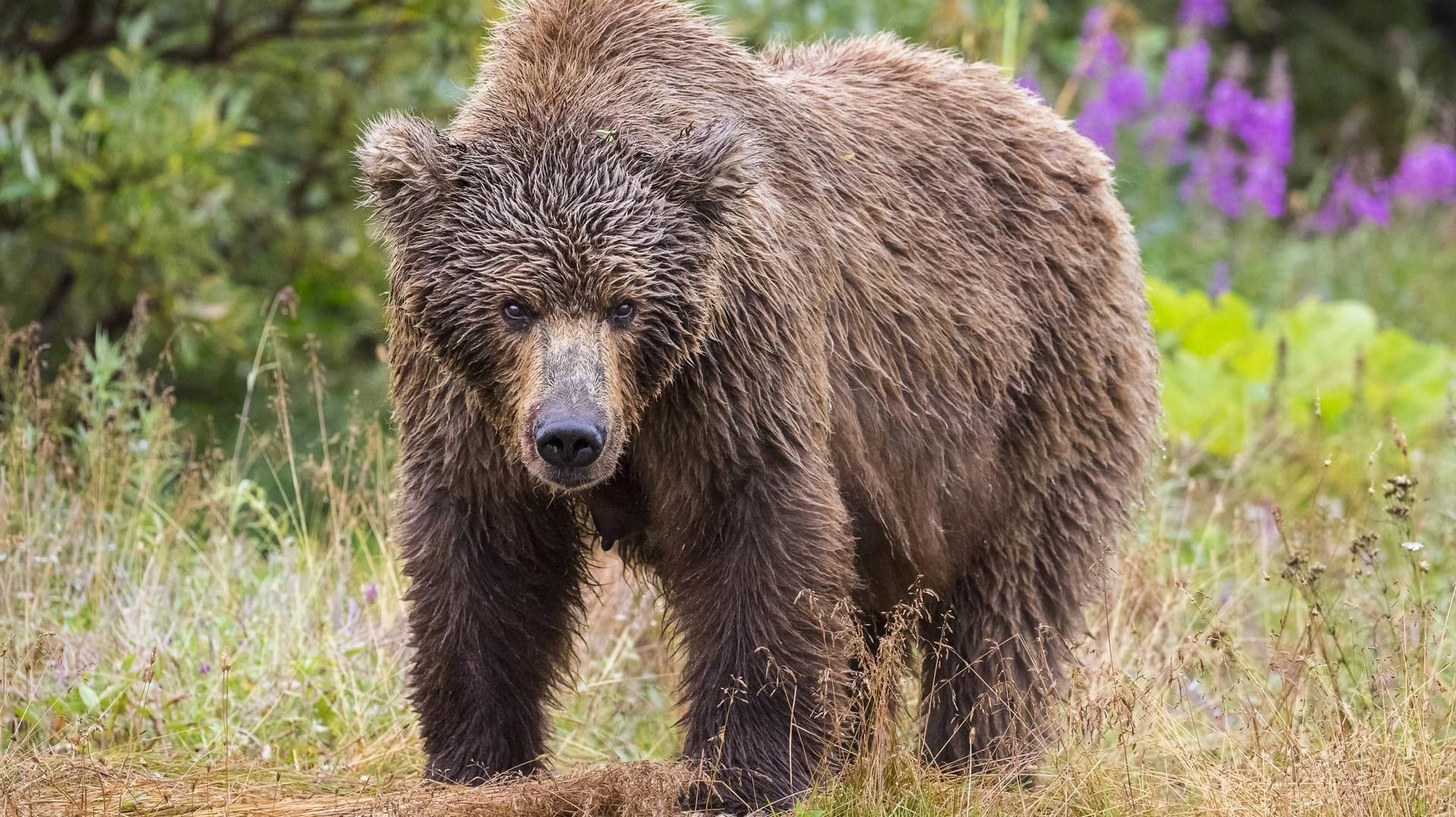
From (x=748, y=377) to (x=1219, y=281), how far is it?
6.99m

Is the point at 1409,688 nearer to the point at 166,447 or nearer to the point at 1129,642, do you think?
the point at 1129,642

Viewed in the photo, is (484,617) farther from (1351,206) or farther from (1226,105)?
(1351,206)

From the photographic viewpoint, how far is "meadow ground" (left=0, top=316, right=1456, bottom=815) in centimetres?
402

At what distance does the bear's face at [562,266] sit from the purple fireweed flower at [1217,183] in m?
8.19

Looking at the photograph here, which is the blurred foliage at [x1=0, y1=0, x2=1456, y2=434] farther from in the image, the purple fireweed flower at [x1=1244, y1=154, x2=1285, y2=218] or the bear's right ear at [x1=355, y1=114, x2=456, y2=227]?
the bear's right ear at [x1=355, y1=114, x2=456, y2=227]

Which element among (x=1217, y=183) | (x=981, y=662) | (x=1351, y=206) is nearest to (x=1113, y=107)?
(x=1217, y=183)

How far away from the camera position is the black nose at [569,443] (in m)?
3.66

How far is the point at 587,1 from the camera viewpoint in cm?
423

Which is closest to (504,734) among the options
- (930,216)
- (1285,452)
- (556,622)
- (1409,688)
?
(556,622)

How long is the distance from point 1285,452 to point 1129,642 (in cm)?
302

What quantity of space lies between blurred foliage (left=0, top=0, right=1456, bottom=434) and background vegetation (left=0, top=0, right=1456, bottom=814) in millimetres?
19

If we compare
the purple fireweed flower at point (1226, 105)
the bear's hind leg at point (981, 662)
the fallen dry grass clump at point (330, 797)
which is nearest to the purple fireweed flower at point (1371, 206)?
the purple fireweed flower at point (1226, 105)

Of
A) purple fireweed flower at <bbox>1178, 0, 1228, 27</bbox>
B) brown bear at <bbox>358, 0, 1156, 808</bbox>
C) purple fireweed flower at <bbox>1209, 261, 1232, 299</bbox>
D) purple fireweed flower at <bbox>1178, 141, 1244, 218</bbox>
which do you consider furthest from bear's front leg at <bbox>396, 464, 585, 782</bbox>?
purple fireweed flower at <bbox>1178, 0, 1228, 27</bbox>

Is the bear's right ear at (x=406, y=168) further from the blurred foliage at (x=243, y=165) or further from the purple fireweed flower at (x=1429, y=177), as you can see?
the purple fireweed flower at (x=1429, y=177)
